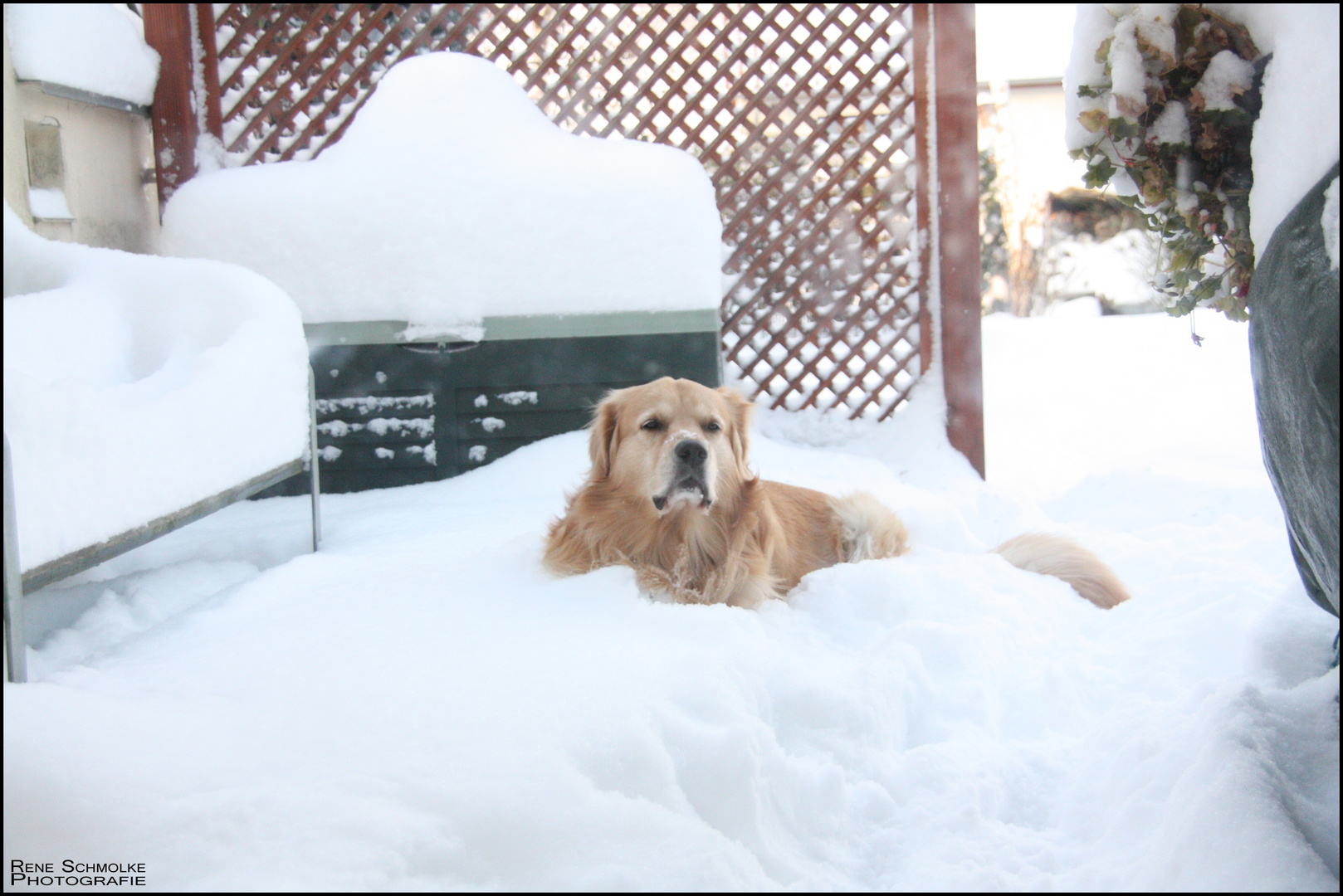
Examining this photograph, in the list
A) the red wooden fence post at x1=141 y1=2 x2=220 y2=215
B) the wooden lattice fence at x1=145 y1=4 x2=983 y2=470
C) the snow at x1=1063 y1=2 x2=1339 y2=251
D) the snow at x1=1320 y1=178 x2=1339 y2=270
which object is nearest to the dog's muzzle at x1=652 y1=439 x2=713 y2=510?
the snow at x1=1063 y1=2 x2=1339 y2=251

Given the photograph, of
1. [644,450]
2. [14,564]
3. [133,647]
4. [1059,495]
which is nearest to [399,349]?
[644,450]

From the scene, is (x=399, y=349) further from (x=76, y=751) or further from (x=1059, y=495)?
(x=1059, y=495)

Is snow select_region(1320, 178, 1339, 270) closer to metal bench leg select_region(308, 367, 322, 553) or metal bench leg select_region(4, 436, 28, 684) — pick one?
metal bench leg select_region(4, 436, 28, 684)

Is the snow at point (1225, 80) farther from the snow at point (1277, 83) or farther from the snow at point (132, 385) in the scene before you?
the snow at point (132, 385)

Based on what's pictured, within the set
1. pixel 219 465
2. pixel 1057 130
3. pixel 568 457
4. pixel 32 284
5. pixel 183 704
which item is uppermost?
pixel 1057 130

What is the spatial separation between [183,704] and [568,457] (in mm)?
2271

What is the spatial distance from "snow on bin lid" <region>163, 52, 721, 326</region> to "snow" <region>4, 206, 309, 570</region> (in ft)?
2.89

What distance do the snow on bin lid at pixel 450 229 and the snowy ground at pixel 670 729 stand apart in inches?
51.0

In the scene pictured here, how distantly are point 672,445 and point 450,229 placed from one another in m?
1.75

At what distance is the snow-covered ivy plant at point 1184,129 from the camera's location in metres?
1.21

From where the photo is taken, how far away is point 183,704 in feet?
4.37

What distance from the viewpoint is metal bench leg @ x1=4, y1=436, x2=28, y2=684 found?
4.33ft

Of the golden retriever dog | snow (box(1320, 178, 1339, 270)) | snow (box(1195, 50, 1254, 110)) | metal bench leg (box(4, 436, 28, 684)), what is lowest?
the golden retriever dog

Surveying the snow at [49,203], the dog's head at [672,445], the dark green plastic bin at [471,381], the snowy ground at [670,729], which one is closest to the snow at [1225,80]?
the snowy ground at [670,729]
